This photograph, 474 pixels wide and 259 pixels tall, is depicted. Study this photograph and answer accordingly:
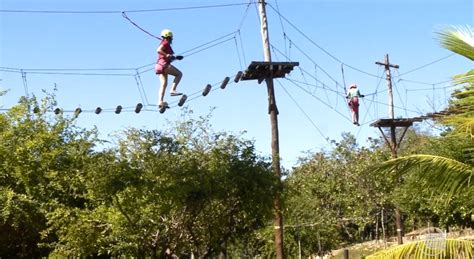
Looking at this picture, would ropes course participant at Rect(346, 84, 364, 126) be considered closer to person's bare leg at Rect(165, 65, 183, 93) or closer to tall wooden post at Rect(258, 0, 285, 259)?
tall wooden post at Rect(258, 0, 285, 259)

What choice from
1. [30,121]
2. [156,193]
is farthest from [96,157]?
[30,121]

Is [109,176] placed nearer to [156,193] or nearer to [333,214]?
[156,193]

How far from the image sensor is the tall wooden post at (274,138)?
43.2 ft

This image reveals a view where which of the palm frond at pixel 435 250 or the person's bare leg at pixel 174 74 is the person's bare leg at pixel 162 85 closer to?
the person's bare leg at pixel 174 74

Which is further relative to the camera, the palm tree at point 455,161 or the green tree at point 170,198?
the green tree at point 170,198

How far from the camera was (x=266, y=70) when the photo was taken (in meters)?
14.5

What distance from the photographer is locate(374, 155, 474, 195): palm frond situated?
7078 mm

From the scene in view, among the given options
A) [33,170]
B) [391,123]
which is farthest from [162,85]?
[391,123]

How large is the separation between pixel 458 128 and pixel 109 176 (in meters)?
7.00

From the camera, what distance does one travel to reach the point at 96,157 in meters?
12.4

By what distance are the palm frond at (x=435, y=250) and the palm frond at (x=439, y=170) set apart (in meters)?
0.55

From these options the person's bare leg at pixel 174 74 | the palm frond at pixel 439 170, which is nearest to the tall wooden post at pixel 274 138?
the person's bare leg at pixel 174 74

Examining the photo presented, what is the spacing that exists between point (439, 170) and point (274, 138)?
7.48 metres

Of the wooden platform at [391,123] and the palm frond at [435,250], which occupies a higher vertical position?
the wooden platform at [391,123]
